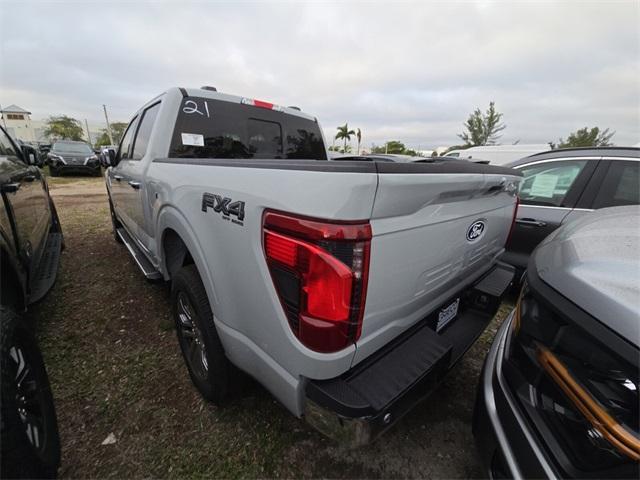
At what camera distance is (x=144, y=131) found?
119 inches

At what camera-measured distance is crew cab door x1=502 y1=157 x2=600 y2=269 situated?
3148 millimetres

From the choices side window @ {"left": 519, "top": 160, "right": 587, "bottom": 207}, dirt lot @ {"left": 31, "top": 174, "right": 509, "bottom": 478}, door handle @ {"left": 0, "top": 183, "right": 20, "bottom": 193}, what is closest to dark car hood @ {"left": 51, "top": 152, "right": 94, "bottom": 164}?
dirt lot @ {"left": 31, "top": 174, "right": 509, "bottom": 478}

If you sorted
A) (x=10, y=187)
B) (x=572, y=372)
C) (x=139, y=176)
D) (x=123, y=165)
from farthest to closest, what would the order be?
1. (x=123, y=165)
2. (x=139, y=176)
3. (x=10, y=187)
4. (x=572, y=372)

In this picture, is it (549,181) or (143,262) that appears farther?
(549,181)

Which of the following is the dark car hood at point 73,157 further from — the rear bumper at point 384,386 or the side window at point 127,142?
the rear bumper at point 384,386

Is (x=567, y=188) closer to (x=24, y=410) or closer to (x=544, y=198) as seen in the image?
(x=544, y=198)

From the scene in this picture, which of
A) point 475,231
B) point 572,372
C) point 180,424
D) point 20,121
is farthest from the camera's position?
point 20,121

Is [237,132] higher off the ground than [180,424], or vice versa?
[237,132]

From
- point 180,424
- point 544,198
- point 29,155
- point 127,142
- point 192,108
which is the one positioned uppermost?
point 192,108

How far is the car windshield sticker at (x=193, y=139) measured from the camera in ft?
8.17

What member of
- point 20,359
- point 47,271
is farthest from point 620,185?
point 47,271

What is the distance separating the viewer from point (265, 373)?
1357 millimetres

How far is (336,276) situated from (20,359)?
62.1 inches

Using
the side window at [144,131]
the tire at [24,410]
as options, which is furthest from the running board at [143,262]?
the tire at [24,410]
